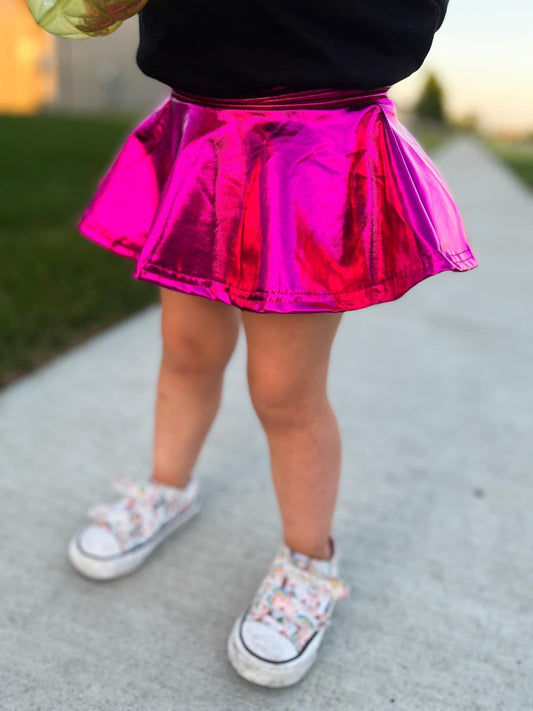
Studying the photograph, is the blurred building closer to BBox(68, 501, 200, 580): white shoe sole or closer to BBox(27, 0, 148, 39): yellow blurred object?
BBox(68, 501, 200, 580): white shoe sole

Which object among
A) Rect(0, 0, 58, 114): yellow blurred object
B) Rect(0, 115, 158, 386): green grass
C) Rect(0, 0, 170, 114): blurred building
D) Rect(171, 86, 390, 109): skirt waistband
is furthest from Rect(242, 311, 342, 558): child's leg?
Rect(0, 0, 58, 114): yellow blurred object

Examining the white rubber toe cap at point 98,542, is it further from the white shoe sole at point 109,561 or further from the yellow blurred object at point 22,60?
the yellow blurred object at point 22,60

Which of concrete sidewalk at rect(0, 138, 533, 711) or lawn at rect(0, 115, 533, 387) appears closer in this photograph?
concrete sidewalk at rect(0, 138, 533, 711)

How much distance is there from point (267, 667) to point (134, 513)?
43 cm

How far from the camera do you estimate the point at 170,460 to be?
55.7 inches

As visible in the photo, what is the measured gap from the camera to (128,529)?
1374mm

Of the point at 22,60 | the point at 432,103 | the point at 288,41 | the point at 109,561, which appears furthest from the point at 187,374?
the point at 432,103

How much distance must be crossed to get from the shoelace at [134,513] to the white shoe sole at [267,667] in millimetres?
316

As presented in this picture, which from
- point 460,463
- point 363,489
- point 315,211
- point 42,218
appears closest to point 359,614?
point 363,489

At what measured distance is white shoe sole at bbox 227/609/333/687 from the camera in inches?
44.1

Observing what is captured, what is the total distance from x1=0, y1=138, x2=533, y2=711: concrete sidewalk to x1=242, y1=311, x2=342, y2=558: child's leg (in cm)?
23

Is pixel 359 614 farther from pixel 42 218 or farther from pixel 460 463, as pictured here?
pixel 42 218

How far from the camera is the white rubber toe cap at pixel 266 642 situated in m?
1.13

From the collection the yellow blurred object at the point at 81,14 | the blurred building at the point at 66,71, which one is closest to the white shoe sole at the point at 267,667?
the yellow blurred object at the point at 81,14
